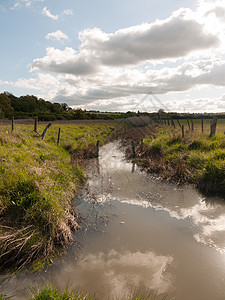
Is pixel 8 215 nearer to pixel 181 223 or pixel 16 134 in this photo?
pixel 181 223

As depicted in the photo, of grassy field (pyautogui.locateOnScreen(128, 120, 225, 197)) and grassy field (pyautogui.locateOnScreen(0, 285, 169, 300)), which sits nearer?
grassy field (pyautogui.locateOnScreen(0, 285, 169, 300))

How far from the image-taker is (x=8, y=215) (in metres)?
5.07

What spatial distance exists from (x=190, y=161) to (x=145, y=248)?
252 inches

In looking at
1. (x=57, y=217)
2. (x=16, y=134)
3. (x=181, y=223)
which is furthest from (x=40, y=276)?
(x=16, y=134)

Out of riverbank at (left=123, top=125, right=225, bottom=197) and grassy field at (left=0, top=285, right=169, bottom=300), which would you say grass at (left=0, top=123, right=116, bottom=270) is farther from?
riverbank at (left=123, top=125, right=225, bottom=197)

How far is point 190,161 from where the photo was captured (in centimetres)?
1016

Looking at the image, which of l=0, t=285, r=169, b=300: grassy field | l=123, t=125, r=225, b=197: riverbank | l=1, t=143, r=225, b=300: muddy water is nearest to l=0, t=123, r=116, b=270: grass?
l=1, t=143, r=225, b=300: muddy water

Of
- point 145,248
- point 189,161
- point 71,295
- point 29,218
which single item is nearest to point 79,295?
point 71,295

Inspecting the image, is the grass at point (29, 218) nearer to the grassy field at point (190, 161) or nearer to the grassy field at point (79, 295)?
the grassy field at point (79, 295)

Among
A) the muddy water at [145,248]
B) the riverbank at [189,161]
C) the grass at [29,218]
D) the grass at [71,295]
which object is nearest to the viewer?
the grass at [71,295]

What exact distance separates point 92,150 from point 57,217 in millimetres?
10096

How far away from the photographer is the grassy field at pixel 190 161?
27.1 feet

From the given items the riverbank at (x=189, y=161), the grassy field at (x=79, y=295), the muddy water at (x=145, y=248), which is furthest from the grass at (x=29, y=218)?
the riverbank at (x=189, y=161)

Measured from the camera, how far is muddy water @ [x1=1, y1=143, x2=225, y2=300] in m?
3.76
